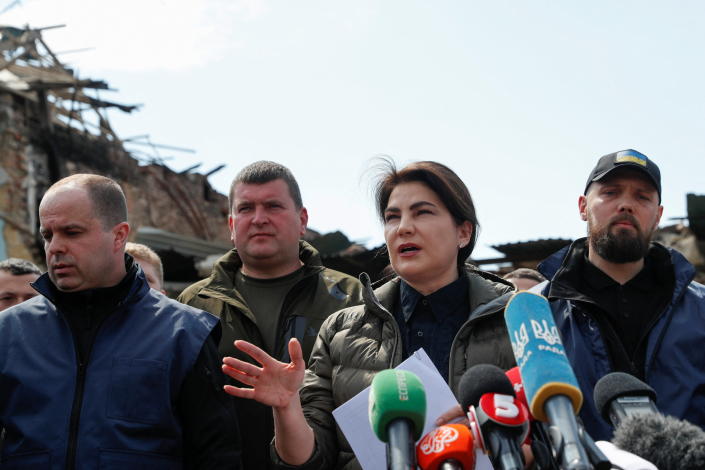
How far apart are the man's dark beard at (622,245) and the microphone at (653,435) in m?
1.42

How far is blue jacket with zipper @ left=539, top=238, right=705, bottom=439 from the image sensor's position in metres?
2.83

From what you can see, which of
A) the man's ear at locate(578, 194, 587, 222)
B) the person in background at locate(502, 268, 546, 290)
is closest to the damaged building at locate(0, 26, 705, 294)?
the person in background at locate(502, 268, 546, 290)

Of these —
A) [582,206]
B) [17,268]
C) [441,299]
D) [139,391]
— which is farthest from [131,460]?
[17,268]

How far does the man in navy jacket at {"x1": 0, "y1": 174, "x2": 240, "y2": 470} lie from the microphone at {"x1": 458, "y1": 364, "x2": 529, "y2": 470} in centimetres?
131

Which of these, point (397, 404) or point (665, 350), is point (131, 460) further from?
point (665, 350)

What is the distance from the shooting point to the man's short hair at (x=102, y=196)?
299 centimetres

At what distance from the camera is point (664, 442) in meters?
1.61

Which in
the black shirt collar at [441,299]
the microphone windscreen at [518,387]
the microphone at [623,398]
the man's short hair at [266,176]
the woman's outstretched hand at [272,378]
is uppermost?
the man's short hair at [266,176]

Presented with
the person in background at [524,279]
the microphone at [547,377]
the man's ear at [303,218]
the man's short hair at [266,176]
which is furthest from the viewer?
the person in background at [524,279]

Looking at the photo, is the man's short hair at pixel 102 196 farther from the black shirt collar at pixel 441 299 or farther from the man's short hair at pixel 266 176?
the black shirt collar at pixel 441 299

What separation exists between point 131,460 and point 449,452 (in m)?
1.37

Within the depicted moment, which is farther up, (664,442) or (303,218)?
(303,218)

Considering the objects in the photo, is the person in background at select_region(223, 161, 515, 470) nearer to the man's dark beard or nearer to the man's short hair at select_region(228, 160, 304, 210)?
the man's dark beard

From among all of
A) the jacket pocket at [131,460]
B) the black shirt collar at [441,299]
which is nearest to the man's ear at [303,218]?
the black shirt collar at [441,299]
